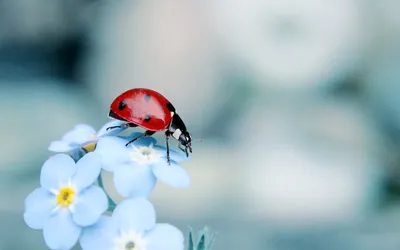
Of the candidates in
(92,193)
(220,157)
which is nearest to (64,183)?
(92,193)

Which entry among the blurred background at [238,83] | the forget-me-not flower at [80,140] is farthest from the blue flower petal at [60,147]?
the blurred background at [238,83]

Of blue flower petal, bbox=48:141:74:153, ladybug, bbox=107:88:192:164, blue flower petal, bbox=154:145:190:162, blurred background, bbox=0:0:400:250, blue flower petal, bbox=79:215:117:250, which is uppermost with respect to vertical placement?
blurred background, bbox=0:0:400:250

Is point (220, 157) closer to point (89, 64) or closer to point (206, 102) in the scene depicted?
point (206, 102)

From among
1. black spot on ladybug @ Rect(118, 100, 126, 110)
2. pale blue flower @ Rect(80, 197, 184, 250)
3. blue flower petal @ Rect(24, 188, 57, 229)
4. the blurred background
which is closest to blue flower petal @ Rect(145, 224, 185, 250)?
pale blue flower @ Rect(80, 197, 184, 250)

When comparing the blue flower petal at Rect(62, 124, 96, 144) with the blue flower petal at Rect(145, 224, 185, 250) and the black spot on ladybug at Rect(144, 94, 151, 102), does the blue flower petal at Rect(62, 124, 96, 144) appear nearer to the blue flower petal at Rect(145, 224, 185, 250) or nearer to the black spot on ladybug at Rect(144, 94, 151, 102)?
the black spot on ladybug at Rect(144, 94, 151, 102)

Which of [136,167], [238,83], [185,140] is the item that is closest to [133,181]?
[136,167]
